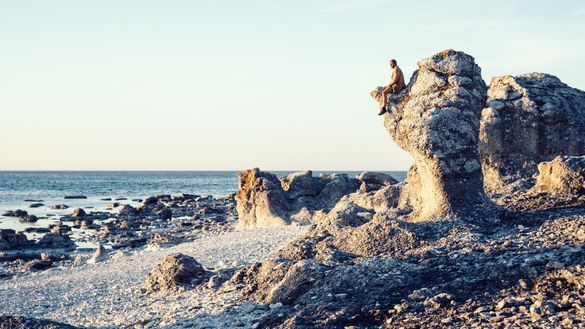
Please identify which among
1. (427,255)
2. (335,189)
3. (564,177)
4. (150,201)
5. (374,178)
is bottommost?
(150,201)

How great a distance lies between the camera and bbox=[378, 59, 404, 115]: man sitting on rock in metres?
19.1

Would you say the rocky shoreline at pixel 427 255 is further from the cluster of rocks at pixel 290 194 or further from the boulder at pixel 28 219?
the boulder at pixel 28 219

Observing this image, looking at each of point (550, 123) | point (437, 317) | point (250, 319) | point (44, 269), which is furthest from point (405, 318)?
point (44, 269)

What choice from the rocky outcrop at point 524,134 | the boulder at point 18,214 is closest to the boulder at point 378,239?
the rocky outcrop at point 524,134

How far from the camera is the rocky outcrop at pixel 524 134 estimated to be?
23609 mm

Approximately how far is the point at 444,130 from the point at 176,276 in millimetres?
7894

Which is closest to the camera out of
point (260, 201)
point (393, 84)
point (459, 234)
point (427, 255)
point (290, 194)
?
point (427, 255)

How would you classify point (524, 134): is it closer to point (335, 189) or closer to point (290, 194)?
point (335, 189)

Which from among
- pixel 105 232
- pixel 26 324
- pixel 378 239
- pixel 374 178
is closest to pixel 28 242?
pixel 105 232

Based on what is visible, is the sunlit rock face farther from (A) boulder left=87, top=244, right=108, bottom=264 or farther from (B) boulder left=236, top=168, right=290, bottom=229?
(B) boulder left=236, top=168, right=290, bottom=229

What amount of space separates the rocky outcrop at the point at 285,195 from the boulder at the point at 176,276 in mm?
15667

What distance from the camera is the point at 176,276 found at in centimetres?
1777

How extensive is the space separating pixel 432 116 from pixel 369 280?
19.1 ft

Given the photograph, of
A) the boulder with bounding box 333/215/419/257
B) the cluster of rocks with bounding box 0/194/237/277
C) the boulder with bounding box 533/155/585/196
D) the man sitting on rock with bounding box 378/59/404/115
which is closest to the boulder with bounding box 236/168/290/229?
the cluster of rocks with bounding box 0/194/237/277
